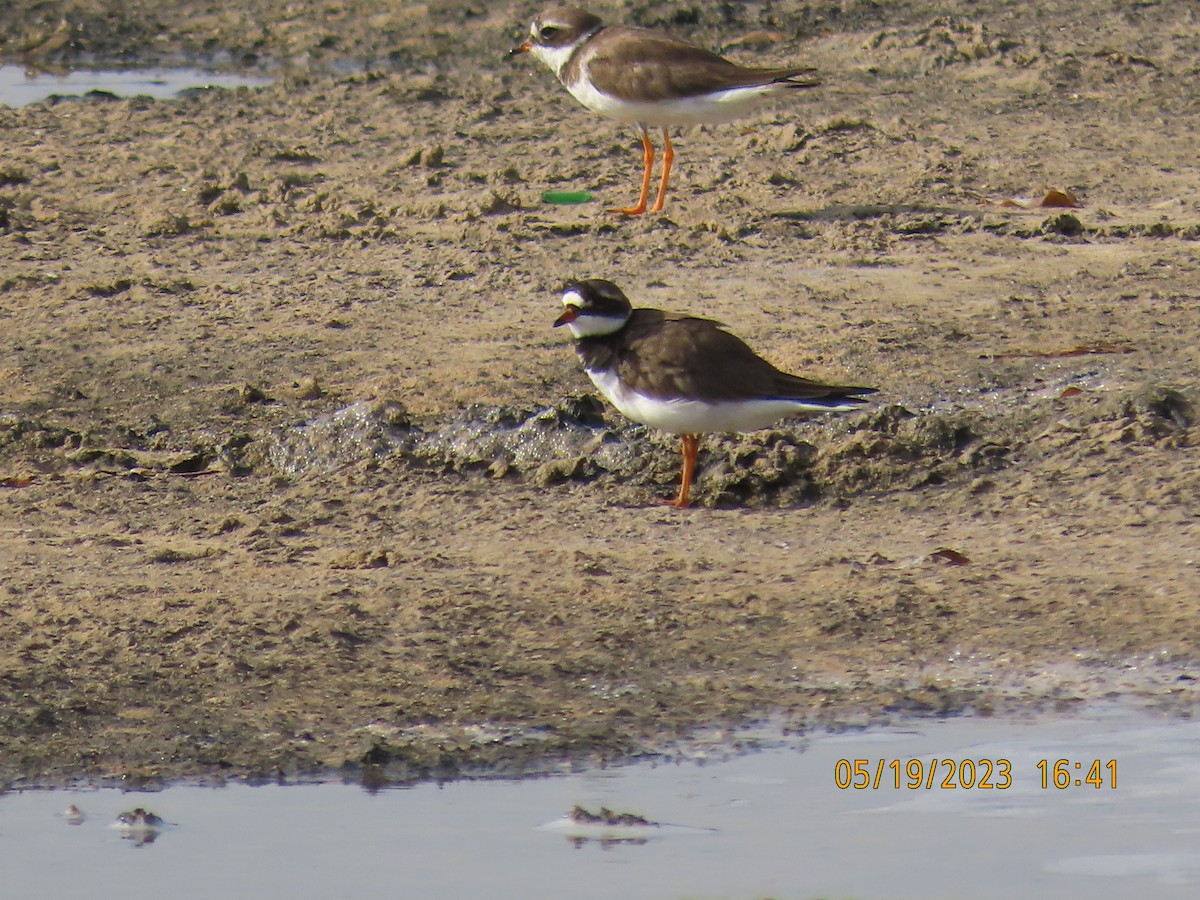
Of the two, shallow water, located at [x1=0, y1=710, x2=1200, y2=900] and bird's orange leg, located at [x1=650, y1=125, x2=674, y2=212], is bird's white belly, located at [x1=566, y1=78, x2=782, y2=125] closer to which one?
bird's orange leg, located at [x1=650, y1=125, x2=674, y2=212]

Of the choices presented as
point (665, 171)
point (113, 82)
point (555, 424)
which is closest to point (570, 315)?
point (555, 424)

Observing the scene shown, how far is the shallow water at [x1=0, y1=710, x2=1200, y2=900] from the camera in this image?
14.9 ft

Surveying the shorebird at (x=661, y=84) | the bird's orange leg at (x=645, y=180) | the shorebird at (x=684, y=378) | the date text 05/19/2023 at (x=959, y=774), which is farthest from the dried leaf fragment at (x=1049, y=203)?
the date text 05/19/2023 at (x=959, y=774)

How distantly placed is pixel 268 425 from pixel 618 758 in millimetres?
2998

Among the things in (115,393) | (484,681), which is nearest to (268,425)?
(115,393)

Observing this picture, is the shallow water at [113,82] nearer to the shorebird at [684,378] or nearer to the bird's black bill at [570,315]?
the bird's black bill at [570,315]

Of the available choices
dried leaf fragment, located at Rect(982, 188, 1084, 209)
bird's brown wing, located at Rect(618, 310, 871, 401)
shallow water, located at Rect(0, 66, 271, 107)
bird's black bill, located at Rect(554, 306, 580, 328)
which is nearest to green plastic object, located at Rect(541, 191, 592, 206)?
dried leaf fragment, located at Rect(982, 188, 1084, 209)

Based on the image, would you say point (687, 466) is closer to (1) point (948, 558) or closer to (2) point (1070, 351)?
(1) point (948, 558)

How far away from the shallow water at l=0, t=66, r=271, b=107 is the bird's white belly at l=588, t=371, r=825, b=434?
7385 millimetres

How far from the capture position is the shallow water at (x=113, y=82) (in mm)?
13492

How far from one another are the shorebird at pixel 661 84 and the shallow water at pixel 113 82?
3702mm

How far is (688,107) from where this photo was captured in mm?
10484

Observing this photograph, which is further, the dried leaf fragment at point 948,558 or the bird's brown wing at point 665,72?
the bird's brown wing at point 665,72

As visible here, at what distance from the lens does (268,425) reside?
7645 mm
